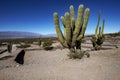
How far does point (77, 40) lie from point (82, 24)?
1.40 m

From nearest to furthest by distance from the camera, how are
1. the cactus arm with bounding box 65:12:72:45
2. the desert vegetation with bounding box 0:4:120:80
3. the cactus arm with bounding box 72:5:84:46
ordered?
the desert vegetation with bounding box 0:4:120:80 → the cactus arm with bounding box 65:12:72:45 → the cactus arm with bounding box 72:5:84:46

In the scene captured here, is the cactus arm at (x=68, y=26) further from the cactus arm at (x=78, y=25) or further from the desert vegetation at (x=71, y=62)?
the cactus arm at (x=78, y=25)

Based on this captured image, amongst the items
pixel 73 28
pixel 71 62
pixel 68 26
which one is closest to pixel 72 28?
pixel 73 28

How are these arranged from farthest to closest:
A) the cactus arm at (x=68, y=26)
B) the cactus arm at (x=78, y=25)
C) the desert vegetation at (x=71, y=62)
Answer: the cactus arm at (x=78, y=25), the cactus arm at (x=68, y=26), the desert vegetation at (x=71, y=62)

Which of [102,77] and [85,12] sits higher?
[85,12]

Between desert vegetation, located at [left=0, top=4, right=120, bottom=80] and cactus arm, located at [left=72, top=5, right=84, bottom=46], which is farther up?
cactus arm, located at [left=72, top=5, right=84, bottom=46]

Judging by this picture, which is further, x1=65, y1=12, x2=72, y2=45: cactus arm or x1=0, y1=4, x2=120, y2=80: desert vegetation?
x1=65, y1=12, x2=72, y2=45: cactus arm

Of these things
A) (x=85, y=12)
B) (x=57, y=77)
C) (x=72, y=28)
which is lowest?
(x=57, y=77)

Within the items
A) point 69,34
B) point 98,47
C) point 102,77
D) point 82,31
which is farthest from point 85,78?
point 98,47

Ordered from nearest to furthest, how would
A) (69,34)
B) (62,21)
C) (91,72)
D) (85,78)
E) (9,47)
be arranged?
(85,78) < (91,72) < (69,34) < (62,21) < (9,47)

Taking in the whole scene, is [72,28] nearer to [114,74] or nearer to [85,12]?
[85,12]

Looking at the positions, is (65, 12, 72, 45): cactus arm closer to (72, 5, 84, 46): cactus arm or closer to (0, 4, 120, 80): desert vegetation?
(0, 4, 120, 80): desert vegetation

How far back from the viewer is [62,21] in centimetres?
1265

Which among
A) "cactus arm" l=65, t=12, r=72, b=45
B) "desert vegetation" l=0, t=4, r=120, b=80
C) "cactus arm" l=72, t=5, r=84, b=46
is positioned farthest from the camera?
"cactus arm" l=72, t=5, r=84, b=46
